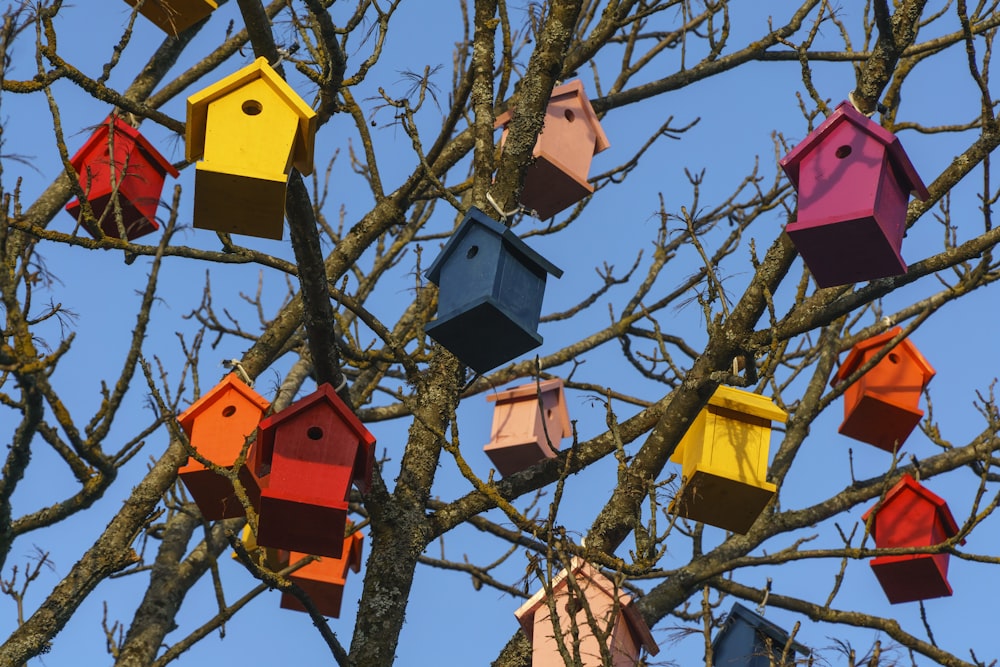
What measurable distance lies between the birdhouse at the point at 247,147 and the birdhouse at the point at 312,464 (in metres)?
0.58

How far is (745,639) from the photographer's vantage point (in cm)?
557

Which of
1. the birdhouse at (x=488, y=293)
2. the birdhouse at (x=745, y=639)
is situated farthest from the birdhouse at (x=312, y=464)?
the birdhouse at (x=745, y=639)

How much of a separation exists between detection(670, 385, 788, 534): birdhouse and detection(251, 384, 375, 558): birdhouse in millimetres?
1191

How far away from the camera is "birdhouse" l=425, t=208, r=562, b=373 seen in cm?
381

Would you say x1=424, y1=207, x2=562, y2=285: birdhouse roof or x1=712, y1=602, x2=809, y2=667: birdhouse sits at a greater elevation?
x1=424, y1=207, x2=562, y2=285: birdhouse roof

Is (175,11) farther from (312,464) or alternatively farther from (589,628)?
(589,628)

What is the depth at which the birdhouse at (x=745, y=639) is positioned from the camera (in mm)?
5477

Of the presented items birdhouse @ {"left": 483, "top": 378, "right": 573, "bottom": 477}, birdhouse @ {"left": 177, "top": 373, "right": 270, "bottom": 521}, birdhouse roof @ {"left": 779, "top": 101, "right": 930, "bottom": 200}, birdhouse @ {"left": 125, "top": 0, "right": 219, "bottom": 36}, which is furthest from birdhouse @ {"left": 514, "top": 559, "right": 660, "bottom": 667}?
birdhouse @ {"left": 125, "top": 0, "right": 219, "bottom": 36}

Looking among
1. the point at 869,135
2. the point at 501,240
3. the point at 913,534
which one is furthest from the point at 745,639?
the point at 501,240

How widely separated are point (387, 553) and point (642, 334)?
9.76ft

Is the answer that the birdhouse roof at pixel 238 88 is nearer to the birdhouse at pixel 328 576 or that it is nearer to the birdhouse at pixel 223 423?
the birdhouse at pixel 223 423

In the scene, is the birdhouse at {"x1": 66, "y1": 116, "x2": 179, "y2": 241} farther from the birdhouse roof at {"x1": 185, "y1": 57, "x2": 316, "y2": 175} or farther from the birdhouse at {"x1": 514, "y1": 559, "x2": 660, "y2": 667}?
the birdhouse at {"x1": 514, "y1": 559, "x2": 660, "y2": 667}

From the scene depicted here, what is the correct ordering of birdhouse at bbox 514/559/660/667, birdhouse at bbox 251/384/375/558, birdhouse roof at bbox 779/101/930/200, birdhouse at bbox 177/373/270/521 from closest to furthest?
birdhouse at bbox 251/384/375/558, birdhouse roof at bbox 779/101/930/200, birdhouse at bbox 514/559/660/667, birdhouse at bbox 177/373/270/521

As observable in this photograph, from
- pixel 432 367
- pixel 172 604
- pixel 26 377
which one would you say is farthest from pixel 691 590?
pixel 26 377
